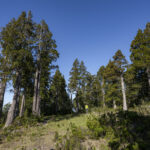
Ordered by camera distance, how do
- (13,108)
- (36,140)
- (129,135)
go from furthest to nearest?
1. (13,108)
2. (36,140)
3. (129,135)

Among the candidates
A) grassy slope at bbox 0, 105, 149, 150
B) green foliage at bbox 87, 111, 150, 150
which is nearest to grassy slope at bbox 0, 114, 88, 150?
grassy slope at bbox 0, 105, 149, 150

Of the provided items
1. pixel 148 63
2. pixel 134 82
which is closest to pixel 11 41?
pixel 148 63

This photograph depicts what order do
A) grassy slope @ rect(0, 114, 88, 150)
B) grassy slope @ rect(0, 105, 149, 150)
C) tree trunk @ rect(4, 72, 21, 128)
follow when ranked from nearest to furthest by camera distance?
1. grassy slope @ rect(0, 105, 149, 150)
2. grassy slope @ rect(0, 114, 88, 150)
3. tree trunk @ rect(4, 72, 21, 128)

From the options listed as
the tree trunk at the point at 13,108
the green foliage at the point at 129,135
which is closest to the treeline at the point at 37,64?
the tree trunk at the point at 13,108

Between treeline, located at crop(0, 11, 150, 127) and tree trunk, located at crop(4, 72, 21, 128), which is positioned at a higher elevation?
treeline, located at crop(0, 11, 150, 127)

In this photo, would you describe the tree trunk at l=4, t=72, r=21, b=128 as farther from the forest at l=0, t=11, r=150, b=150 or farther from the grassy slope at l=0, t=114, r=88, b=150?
the grassy slope at l=0, t=114, r=88, b=150

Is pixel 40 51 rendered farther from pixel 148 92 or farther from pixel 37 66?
pixel 148 92

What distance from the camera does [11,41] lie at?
9.70 meters

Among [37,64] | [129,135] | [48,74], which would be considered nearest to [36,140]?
[129,135]

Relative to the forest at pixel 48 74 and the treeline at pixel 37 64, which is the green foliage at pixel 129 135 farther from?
the treeline at pixel 37 64

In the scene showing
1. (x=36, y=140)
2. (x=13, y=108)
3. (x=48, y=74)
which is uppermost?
(x=48, y=74)

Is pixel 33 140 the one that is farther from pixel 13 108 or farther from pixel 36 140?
pixel 13 108

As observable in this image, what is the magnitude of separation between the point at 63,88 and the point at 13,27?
68.4 ft

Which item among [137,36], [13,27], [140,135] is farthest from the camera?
[137,36]
